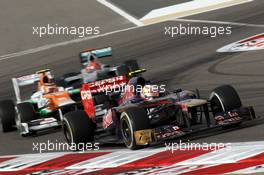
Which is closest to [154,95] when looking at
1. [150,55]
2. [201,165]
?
[201,165]

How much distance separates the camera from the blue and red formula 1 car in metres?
12.8

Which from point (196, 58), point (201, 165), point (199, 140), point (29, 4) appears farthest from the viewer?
point (29, 4)

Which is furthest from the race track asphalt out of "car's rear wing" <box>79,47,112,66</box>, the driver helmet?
the driver helmet

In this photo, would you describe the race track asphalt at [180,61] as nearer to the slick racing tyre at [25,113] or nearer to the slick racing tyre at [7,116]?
the slick racing tyre at [7,116]

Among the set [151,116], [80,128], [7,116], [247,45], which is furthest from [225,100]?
[247,45]

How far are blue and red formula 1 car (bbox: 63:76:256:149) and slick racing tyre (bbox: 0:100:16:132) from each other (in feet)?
11.0

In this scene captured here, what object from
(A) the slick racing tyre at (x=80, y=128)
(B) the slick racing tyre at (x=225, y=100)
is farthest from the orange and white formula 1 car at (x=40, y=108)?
(B) the slick racing tyre at (x=225, y=100)

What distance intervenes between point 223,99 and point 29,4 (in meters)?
22.7

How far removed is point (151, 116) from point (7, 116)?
207 inches

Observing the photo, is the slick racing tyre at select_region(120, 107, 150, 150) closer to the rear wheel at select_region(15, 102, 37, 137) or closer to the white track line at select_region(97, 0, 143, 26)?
the rear wheel at select_region(15, 102, 37, 137)

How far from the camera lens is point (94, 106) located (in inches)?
626

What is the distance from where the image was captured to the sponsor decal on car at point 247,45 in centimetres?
2373

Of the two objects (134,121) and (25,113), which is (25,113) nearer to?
(25,113)

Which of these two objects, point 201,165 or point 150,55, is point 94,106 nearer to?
point 201,165
